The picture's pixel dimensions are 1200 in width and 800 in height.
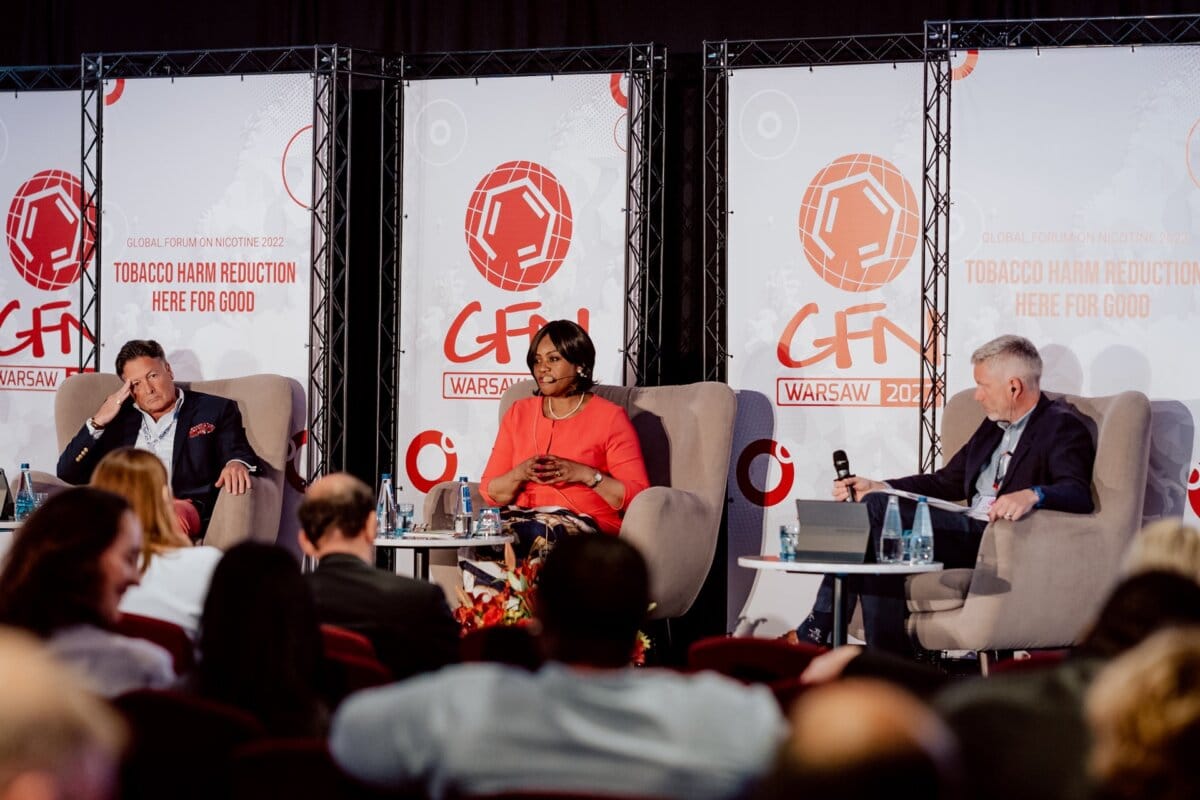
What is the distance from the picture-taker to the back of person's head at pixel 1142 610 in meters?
1.75

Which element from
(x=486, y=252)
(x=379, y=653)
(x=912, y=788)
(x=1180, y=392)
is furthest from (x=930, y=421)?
(x=912, y=788)

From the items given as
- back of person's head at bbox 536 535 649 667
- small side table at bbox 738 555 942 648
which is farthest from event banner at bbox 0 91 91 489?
back of person's head at bbox 536 535 649 667

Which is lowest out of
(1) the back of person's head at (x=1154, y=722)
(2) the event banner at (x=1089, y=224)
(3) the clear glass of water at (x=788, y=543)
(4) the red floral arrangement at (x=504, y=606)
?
(4) the red floral arrangement at (x=504, y=606)

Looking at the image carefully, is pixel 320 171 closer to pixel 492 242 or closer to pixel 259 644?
pixel 492 242

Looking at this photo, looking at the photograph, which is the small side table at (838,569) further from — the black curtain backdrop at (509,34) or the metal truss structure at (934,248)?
the black curtain backdrop at (509,34)

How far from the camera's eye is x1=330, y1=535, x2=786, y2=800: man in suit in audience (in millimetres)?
1560

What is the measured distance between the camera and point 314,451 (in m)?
6.34

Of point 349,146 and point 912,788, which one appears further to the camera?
point 349,146

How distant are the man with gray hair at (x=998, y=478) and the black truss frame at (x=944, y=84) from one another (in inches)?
22.4

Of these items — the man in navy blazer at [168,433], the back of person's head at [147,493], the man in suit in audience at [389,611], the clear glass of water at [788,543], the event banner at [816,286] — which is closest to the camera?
the man in suit in audience at [389,611]

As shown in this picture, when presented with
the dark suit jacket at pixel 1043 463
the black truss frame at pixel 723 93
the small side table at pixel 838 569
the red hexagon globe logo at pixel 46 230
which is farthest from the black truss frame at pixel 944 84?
the red hexagon globe logo at pixel 46 230

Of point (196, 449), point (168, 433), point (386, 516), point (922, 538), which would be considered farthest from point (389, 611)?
point (168, 433)

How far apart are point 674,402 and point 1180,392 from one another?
6.64ft

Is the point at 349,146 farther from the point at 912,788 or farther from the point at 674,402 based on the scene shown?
the point at 912,788
